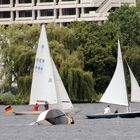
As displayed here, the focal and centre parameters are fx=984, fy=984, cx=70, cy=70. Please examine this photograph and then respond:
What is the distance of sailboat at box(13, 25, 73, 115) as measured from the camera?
94.4 meters

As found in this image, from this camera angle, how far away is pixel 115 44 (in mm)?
143750

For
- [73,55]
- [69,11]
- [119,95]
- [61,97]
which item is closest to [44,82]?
[61,97]

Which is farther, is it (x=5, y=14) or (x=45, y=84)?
(x=5, y=14)

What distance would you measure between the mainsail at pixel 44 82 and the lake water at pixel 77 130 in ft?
7.40

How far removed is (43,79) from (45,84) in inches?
22.7

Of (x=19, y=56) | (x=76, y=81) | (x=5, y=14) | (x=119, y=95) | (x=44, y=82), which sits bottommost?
(x=119, y=95)

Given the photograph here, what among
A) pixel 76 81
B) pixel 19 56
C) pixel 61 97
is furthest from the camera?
pixel 19 56

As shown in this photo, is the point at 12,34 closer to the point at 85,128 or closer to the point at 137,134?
the point at 85,128

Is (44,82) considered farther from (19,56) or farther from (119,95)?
(19,56)

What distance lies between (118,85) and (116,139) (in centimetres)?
2533

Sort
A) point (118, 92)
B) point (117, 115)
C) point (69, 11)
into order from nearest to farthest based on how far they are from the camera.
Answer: point (117, 115), point (118, 92), point (69, 11)

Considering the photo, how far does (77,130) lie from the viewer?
78562 millimetres

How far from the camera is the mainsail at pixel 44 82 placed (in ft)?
310

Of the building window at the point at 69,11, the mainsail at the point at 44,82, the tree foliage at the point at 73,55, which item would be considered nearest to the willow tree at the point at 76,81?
the tree foliage at the point at 73,55
